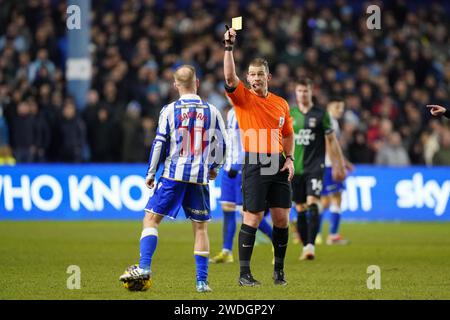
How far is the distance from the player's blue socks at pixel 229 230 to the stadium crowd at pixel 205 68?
8.81m

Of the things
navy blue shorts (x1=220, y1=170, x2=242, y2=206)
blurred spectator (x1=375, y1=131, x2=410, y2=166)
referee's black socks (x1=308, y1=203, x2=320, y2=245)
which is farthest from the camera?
blurred spectator (x1=375, y1=131, x2=410, y2=166)

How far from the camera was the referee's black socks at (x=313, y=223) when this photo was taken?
14.0 meters

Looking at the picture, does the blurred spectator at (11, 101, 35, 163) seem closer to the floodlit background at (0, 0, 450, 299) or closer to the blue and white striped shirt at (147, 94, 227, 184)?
the floodlit background at (0, 0, 450, 299)

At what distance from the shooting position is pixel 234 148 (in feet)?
44.5

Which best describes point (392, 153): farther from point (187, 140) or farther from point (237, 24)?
point (237, 24)

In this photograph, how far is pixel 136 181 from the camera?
2131 cm

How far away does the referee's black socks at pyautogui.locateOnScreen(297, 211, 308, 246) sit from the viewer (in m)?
14.1

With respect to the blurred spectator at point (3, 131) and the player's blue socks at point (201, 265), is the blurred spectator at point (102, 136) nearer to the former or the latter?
the blurred spectator at point (3, 131)

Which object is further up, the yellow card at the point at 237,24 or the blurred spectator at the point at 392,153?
the yellow card at the point at 237,24

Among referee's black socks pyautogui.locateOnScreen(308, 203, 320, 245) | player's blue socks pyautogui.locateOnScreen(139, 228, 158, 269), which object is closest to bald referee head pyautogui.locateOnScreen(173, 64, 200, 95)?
player's blue socks pyautogui.locateOnScreen(139, 228, 158, 269)

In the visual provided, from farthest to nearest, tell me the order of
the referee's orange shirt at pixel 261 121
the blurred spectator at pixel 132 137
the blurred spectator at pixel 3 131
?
the blurred spectator at pixel 132 137 < the blurred spectator at pixel 3 131 < the referee's orange shirt at pixel 261 121

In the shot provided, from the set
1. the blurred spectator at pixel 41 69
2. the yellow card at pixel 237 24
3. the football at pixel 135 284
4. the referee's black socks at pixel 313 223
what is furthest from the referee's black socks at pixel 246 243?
the blurred spectator at pixel 41 69

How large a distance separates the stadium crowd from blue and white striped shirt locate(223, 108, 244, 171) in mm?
9039

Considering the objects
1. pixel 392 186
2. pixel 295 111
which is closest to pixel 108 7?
pixel 392 186
